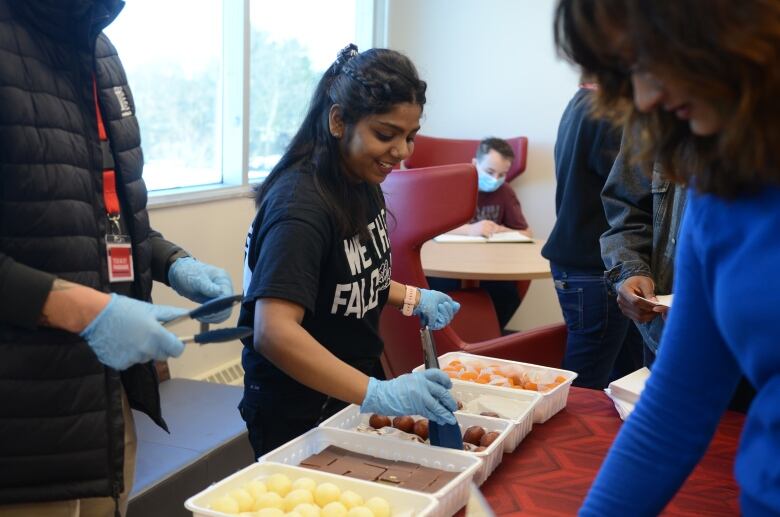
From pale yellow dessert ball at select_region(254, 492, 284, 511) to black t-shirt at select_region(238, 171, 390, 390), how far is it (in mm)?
333

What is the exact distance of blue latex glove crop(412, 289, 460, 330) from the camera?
1.81 meters

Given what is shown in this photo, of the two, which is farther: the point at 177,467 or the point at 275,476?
the point at 177,467

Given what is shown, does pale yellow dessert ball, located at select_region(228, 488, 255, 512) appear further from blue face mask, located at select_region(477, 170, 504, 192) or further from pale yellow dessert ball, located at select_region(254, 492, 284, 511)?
blue face mask, located at select_region(477, 170, 504, 192)

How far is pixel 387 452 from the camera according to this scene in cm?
130

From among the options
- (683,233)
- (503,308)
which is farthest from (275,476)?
(503,308)

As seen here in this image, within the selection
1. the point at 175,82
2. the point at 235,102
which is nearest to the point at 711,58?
the point at 175,82

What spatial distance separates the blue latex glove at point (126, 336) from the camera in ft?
3.85

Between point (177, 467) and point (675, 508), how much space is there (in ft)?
5.05

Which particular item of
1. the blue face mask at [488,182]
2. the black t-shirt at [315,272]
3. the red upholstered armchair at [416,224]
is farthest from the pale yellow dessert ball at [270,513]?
the blue face mask at [488,182]

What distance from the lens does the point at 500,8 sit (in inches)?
195

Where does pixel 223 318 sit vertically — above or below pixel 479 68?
below

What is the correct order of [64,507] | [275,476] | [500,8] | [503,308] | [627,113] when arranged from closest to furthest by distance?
[627,113] → [275,476] → [64,507] → [503,308] → [500,8]

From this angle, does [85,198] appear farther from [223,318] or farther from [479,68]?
[479,68]

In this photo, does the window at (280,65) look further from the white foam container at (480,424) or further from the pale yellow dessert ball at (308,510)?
the pale yellow dessert ball at (308,510)
